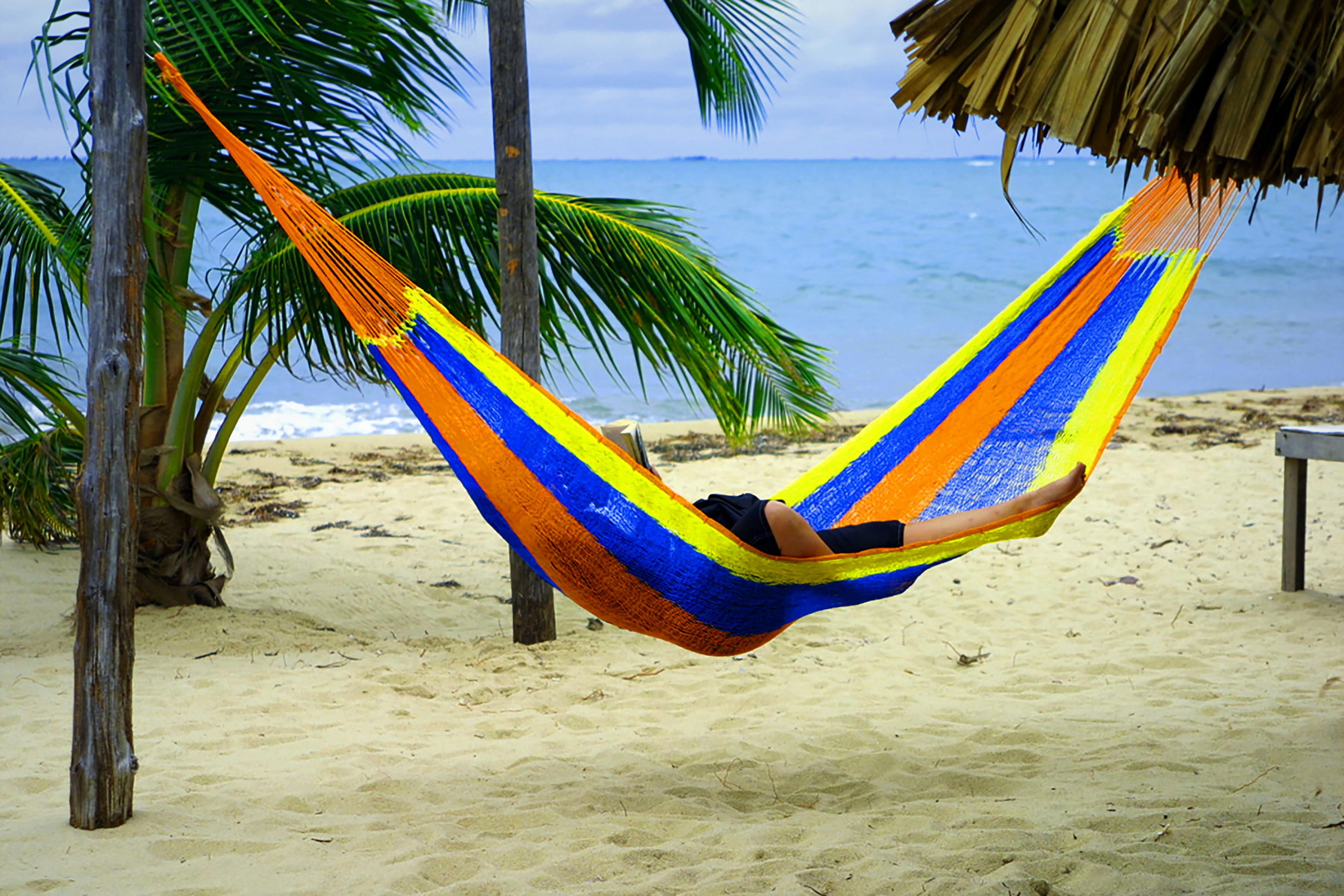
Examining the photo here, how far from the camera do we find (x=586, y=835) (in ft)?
5.36

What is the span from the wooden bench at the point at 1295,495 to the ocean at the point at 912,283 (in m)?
0.79

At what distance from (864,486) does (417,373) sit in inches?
39.6

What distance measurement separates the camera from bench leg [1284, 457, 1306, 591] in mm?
2863

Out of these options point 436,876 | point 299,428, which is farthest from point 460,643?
point 299,428

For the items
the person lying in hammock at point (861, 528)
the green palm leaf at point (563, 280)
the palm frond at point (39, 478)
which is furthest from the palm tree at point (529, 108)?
the palm frond at point (39, 478)

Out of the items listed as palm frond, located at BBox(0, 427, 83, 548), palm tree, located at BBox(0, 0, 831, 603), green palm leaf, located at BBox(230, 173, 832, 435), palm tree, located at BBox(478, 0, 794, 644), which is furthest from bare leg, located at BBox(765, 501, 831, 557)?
palm frond, located at BBox(0, 427, 83, 548)

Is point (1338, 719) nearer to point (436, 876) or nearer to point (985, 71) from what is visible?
point (985, 71)

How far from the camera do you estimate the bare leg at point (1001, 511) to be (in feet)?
5.67

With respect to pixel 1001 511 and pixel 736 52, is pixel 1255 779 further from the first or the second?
pixel 736 52

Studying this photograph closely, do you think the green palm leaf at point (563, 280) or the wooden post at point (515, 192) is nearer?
the wooden post at point (515, 192)

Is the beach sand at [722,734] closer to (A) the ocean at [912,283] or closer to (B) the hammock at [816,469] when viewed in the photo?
(B) the hammock at [816,469]

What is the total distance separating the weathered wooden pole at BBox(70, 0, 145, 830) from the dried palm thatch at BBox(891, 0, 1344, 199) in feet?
3.88

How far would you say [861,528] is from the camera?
1.93 m

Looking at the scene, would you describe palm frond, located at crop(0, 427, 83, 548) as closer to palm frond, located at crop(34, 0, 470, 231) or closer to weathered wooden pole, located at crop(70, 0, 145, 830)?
palm frond, located at crop(34, 0, 470, 231)
